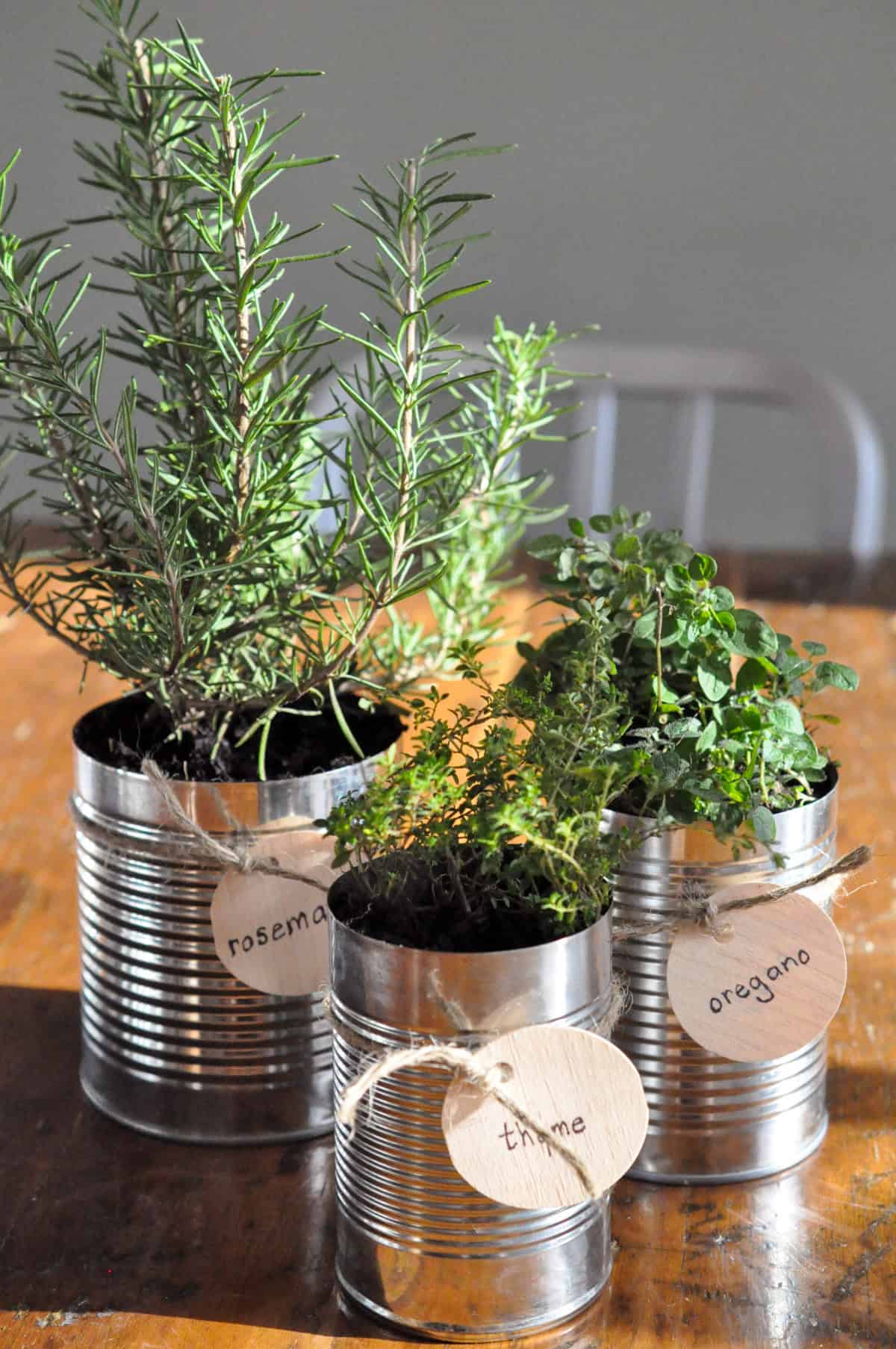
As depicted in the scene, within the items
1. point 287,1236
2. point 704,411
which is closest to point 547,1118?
point 287,1236

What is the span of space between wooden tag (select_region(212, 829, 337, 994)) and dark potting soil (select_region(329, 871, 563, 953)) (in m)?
0.07

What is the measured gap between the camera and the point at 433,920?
1.57ft

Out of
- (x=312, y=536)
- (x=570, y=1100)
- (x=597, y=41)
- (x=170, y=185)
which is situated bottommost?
(x=570, y=1100)

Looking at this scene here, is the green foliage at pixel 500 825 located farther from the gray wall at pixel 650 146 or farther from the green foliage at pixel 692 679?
the gray wall at pixel 650 146

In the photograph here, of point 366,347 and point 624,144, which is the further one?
point 624,144

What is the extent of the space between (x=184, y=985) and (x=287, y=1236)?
11 centimetres

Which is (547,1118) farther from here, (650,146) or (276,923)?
(650,146)

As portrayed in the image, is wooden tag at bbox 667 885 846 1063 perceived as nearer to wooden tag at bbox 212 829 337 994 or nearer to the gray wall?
wooden tag at bbox 212 829 337 994

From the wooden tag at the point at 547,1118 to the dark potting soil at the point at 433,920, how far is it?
0.03 metres

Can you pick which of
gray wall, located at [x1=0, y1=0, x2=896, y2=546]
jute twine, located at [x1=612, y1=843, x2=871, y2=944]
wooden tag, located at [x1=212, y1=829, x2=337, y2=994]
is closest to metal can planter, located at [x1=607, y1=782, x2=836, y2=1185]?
jute twine, located at [x1=612, y1=843, x2=871, y2=944]

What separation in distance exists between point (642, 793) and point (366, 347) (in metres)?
0.20

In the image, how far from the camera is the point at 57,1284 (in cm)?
51

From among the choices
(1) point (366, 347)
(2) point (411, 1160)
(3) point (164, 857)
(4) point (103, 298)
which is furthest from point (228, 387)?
(4) point (103, 298)

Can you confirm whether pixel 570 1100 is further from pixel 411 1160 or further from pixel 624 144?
pixel 624 144
